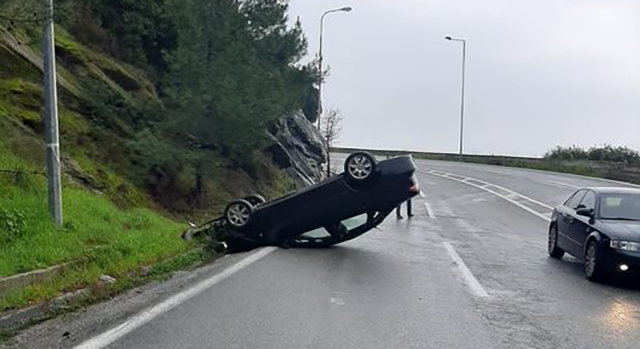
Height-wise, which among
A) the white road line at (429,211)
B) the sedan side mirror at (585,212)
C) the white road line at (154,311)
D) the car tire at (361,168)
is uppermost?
the car tire at (361,168)

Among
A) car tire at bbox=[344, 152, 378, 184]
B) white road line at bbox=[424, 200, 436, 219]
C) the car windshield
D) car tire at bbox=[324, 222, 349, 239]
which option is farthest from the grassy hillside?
the car windshield

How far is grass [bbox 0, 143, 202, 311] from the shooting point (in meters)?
8.45

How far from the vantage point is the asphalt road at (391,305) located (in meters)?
6.45

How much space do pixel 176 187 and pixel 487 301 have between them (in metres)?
10.6

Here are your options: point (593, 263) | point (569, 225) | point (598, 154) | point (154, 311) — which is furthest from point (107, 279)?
point (598, 154)

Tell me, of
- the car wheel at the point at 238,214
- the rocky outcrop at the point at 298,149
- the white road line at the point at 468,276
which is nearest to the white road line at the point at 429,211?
the rocky outcrop at the point at 298,149

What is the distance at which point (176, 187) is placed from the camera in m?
17.4

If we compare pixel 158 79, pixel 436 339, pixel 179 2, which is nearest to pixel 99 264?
pixel 436 339

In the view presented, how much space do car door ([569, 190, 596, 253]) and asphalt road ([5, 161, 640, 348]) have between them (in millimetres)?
555

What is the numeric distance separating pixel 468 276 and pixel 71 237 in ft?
19.2

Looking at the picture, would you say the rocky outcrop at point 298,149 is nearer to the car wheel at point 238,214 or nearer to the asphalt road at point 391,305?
the car wheel at point 238,214

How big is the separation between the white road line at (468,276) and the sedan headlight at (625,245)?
2.06m

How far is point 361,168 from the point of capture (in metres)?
12.5

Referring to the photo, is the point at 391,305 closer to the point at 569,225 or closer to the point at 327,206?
the point at 327,206
